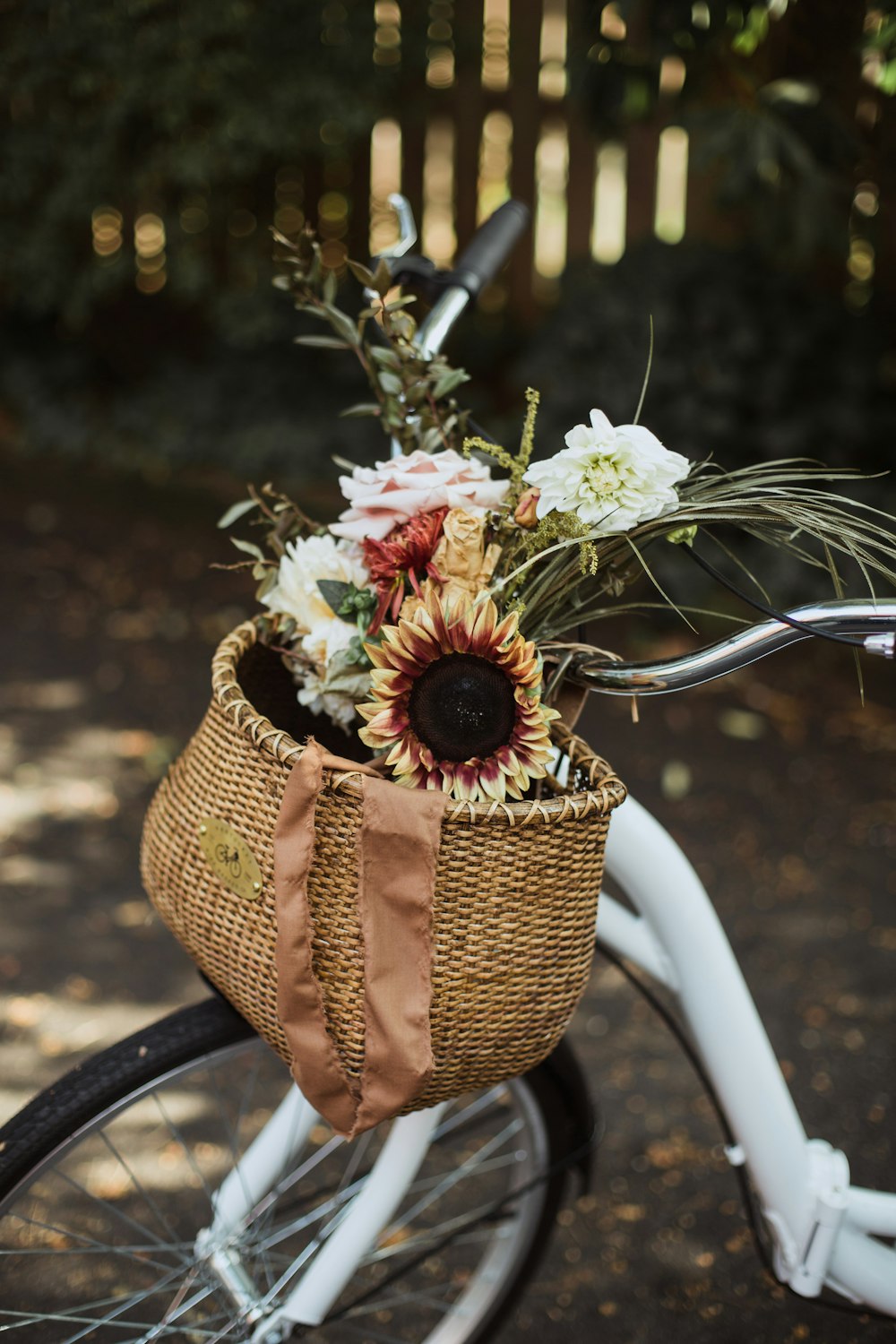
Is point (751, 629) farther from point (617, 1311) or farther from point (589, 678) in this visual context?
point (617, 1311)

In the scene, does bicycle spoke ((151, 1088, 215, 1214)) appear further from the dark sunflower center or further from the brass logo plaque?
the dark sunflower center

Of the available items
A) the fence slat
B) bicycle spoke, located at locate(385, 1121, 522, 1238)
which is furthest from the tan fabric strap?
the fence slat

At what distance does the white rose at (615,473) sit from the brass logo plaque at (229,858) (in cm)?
43

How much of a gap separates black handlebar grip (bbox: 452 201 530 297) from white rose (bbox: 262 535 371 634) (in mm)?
574

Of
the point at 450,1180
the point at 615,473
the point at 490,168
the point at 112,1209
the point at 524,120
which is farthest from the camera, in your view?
the point at 490,168

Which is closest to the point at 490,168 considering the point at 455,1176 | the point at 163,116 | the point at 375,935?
the point at 163,116

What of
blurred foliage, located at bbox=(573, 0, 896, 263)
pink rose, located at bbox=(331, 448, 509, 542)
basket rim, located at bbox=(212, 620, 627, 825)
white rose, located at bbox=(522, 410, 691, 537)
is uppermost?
blurred foliage, located at bbox=(573, 0, 896, 263)

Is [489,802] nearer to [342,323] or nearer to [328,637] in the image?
[328,637]

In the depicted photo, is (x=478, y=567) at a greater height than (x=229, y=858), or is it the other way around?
(x=478, y=567)

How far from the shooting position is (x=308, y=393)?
5.57 m

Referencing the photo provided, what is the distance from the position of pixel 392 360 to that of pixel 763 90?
3.22 meters

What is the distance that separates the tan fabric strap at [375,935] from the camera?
103 centimetres

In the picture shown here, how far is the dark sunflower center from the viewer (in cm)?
105

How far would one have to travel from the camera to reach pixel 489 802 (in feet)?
3.44
